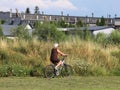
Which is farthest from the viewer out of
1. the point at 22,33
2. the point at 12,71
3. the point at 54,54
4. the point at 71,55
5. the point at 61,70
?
the point at 22,33

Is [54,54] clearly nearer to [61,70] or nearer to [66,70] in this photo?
[61,70]

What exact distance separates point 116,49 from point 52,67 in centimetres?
602

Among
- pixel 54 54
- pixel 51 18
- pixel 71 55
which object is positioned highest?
pixel 54 54

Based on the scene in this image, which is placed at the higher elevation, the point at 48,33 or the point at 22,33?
the point at 22,33

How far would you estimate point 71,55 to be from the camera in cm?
2197

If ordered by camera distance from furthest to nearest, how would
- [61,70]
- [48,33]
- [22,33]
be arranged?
[48,33], [22,33], [61,70]

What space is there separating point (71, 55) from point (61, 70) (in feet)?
8.15

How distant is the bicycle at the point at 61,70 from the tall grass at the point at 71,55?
95 centimetres

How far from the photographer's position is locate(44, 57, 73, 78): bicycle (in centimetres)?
1920

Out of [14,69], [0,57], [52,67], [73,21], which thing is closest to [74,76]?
[52,67]

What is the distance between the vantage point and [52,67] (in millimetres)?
19297

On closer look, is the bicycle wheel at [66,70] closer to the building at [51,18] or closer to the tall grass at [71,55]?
the tall grass at [71,55]

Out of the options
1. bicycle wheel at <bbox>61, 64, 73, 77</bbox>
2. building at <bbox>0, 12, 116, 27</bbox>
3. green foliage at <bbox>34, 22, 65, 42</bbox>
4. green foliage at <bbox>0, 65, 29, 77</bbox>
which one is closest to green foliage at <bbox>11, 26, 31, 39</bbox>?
green foliage at <bbox>34, 22, 65, 42</bbox>

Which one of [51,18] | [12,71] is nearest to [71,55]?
[12,71]
